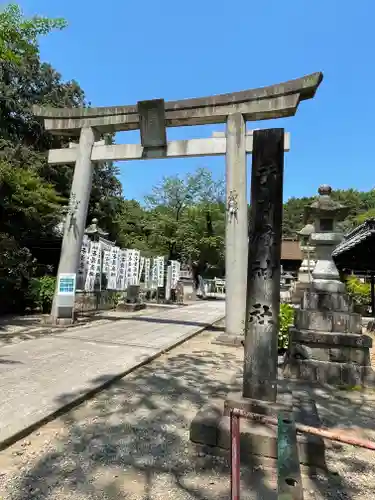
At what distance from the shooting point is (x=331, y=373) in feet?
17.7

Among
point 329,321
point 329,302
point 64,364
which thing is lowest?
point 64,364

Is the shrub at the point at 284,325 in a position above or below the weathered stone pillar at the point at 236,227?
below

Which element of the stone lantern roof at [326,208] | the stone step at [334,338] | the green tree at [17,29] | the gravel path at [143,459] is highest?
the green tree at [17,29]

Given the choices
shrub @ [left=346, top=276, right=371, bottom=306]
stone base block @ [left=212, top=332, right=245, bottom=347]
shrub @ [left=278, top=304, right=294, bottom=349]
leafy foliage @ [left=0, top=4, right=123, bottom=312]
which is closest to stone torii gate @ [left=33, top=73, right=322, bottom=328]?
stone base block @ [left=212, top=332, right=245, bottom=347]

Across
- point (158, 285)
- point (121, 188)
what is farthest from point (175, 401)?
point (121, 188)

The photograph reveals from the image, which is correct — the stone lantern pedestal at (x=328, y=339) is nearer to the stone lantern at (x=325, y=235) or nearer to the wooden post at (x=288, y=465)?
the stone lantern at (x=325, y=235)

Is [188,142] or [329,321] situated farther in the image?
[188,142]

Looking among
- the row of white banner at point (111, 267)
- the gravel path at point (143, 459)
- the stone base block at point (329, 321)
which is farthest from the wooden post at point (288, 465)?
the row of white banner at point (111, 267)

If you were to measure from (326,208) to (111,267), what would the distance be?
10977mm

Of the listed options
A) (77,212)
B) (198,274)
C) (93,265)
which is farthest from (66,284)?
(198,274)

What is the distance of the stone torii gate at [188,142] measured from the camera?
8.41 m

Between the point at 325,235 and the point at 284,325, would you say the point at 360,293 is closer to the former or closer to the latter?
the point at 284,325

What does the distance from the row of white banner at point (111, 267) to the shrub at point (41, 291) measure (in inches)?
62.0

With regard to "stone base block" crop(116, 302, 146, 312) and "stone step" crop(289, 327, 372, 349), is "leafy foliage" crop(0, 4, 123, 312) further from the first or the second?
"stone step" crop(289, 327, 372, 349)
